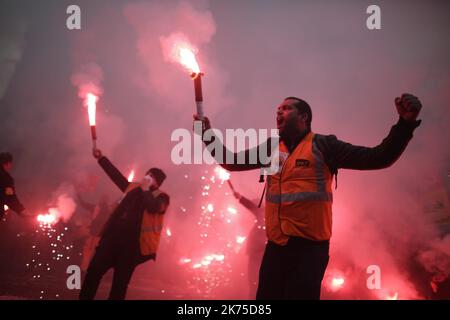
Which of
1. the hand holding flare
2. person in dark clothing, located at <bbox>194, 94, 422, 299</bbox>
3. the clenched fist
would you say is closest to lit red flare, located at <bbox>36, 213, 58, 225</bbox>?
the hand holding flare

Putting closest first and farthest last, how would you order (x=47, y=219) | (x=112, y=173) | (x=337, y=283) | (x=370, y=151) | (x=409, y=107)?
1. (x=409, y=107)
2. (x=370, y=151)
3. (x=112, y=173)
4. (x=337, y=283)
5. (x=47, y=219)

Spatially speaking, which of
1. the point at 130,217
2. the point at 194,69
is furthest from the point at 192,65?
the point at 130,217

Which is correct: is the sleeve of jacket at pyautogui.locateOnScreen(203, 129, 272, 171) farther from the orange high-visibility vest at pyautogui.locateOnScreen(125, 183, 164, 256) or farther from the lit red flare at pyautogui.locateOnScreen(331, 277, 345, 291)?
the lit red flare at pyautogui.locateOnScreen(331, 277, 345, 291)

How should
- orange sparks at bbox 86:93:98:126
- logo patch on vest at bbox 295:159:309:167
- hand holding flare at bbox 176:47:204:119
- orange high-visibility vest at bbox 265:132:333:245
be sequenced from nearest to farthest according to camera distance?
orange high-visibility vest at bbox 265:132:333:245 < logo patch on vest at bbox 295:159:309:167 < hand holding flare at bbox 176:47:204:119 < orange sparks at bbox 86:93:98:126

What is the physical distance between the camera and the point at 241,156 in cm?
281

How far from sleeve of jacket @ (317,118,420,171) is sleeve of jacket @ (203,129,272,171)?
50 centimetres

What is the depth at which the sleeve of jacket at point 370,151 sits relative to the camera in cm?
212

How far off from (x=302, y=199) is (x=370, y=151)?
542mm

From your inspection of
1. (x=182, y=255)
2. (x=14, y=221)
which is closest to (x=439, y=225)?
A: (x=182, y=255)

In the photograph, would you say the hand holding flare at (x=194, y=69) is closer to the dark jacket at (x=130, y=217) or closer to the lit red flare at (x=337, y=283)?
the dark jacket at (x=130, y=217)

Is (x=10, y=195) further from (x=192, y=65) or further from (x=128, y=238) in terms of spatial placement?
(x=192, y=65)

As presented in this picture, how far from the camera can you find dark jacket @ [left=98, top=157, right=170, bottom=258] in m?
4.04

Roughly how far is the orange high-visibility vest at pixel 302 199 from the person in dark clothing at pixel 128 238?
7.28ft
